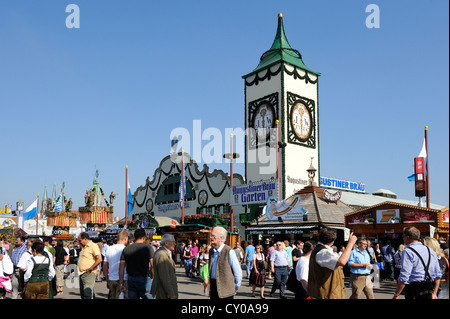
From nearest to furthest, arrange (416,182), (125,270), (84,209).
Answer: (125,270), (416,182), (84,209)

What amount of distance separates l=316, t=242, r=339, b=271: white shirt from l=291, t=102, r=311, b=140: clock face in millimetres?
36067

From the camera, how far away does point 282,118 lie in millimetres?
40125

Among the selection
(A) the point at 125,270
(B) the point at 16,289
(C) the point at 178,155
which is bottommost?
(B) the point at 16,289

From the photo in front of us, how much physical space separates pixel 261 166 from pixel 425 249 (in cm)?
3489

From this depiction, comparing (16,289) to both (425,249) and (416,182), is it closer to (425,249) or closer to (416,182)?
(425,249)

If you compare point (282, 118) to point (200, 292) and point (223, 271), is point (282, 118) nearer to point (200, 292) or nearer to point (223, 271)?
point (200, 292)

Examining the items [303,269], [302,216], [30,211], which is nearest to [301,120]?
[302,216]

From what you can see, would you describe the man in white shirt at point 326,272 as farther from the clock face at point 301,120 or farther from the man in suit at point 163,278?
the clock face at point 301,120

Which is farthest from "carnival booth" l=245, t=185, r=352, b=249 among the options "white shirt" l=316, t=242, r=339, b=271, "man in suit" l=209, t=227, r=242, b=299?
"white shirt" l=316, t=242, r=339, b=271

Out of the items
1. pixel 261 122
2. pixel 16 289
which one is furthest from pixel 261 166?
pixel 16 289

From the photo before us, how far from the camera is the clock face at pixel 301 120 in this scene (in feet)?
135

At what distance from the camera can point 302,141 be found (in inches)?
1645

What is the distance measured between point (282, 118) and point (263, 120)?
8.47ft
